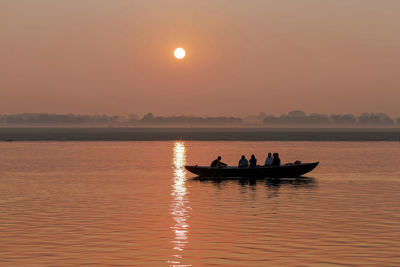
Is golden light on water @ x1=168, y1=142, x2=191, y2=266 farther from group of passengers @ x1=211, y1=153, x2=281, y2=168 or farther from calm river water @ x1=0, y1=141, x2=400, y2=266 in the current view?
group of passengers @ x1=211, y1=153, x2=281, y2=168

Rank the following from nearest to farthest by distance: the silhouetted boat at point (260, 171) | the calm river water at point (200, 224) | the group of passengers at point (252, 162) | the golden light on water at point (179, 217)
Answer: the calm river water at point (200, 224) < the golden light on water at point (179, 217) < the silhouetted boat at point (260, 171) < the group of passengers at point (252, 162)

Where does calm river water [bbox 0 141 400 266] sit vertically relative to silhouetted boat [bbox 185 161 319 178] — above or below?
below

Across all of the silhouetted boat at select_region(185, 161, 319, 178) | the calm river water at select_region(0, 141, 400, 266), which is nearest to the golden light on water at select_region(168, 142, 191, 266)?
the calm river water at select_region(0, 141, 400, 266)

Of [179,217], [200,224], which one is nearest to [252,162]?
[179,217]

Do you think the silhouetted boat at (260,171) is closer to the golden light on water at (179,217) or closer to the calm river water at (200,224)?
the calm river water at (200,224)

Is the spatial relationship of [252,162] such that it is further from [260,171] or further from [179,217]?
[179,217]

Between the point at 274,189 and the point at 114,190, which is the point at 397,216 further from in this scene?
the point at 114,190

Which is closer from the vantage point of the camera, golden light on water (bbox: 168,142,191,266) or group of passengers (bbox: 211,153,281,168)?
golden light on water (bbox: 168,142,191,266)

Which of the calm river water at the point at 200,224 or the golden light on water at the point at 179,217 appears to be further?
the golden light on water at the point at 179,217

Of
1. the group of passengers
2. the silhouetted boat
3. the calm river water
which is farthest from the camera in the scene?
the group of passengers

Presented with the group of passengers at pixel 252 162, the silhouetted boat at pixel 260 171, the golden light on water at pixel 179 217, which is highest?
the group of passengers at pixel 252 162

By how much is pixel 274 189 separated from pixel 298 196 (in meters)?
5.06

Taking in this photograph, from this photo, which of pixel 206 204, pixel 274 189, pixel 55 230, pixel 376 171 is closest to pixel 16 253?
pixel 55 230

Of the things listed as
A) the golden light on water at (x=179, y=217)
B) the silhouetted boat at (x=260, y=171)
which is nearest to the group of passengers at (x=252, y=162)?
the silhouetted boat at (x=260, y=171)
